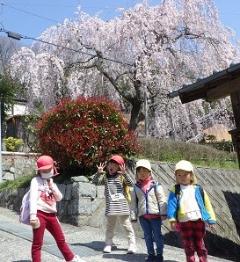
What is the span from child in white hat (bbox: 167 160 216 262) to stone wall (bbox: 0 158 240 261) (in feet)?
8.17

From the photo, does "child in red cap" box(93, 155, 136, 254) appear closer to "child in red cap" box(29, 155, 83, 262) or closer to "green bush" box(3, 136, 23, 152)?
"child in red cap" box(29, 155, 83, 262)

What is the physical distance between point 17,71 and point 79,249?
1223 cm

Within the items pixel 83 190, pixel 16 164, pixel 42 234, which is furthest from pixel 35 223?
pixel 16 164

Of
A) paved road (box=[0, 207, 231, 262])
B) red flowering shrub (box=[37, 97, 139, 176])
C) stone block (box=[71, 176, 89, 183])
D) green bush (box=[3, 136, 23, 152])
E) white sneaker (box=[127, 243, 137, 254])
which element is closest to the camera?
paved road (box=[0, 207, 231, 262])

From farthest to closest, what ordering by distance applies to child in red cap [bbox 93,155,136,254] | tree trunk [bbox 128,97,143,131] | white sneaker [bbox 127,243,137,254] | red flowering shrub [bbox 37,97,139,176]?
tree trunk [bbox 128,97,143,131], red flowering shrub [bbox 37,97,139,176], child in red cap [bbox 93,155,136,254], white sneaker [bbox 127,243,137,254]

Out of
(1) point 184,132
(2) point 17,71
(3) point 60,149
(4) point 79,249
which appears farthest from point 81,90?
(4) point 79,249

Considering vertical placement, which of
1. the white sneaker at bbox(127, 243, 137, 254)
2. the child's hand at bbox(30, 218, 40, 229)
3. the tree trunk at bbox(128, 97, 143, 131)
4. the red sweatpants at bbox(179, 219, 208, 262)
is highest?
the tree trunk at bbox(128, 97, 143, 131)

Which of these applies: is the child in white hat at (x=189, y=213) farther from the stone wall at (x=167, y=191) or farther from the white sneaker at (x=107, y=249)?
the stone wall at (x=167, y=191)

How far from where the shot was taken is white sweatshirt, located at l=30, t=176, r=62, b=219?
513 centimetres

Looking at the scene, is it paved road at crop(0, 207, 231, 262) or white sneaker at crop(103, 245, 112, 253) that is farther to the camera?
white sneaker at crop(103, 245, 112, 253)

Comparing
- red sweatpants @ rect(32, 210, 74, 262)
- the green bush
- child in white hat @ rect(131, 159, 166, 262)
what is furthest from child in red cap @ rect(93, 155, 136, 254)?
the green bush

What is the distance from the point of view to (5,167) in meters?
15.5

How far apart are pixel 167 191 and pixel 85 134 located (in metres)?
2.02

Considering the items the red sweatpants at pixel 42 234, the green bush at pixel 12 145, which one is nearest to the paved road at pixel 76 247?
the red sweatpants at pixel 42 234
